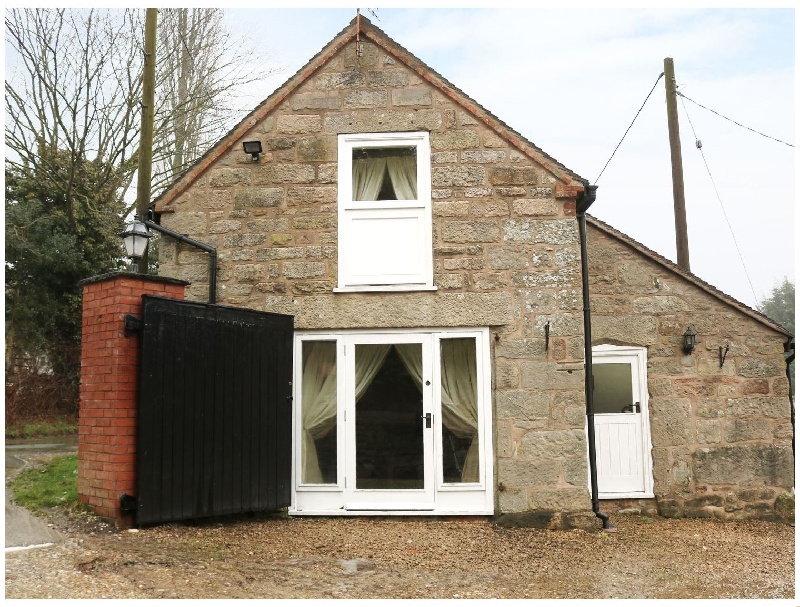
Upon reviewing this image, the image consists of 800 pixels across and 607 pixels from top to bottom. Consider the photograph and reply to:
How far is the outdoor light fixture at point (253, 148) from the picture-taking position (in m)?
7.93

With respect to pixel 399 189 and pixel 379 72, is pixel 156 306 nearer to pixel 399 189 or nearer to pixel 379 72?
pixel 399 189

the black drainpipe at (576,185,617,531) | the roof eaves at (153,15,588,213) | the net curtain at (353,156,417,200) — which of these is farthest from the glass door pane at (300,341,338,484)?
the black drainpipe at (576,185,617,531)

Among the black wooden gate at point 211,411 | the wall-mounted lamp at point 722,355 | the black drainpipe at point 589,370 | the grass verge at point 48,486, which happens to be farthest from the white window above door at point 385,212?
the wall-mounted lamp at point 722,355

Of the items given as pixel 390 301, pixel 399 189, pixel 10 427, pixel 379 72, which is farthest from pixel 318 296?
pixel 10 427

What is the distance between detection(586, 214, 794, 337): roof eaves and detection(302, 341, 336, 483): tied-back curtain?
3717 mm

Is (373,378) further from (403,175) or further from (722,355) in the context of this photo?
(722,355)

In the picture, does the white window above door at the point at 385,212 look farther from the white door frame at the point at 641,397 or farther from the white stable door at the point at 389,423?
the white door frame at the point at 641,397

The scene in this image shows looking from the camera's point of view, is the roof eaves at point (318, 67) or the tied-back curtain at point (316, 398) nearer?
the tied-back curtain at point (316, 398)

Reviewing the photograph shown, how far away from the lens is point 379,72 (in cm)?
805

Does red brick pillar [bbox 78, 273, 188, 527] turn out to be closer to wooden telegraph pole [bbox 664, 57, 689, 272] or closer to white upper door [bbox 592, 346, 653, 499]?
white upper door [bbox 592, 346, 653, 499]

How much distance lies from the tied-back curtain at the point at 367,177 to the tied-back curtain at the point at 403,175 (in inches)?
4.1

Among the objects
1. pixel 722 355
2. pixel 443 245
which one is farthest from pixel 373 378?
pixel 722 355

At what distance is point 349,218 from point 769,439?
18.7ft

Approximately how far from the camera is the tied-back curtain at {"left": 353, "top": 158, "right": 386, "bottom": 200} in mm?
8008
